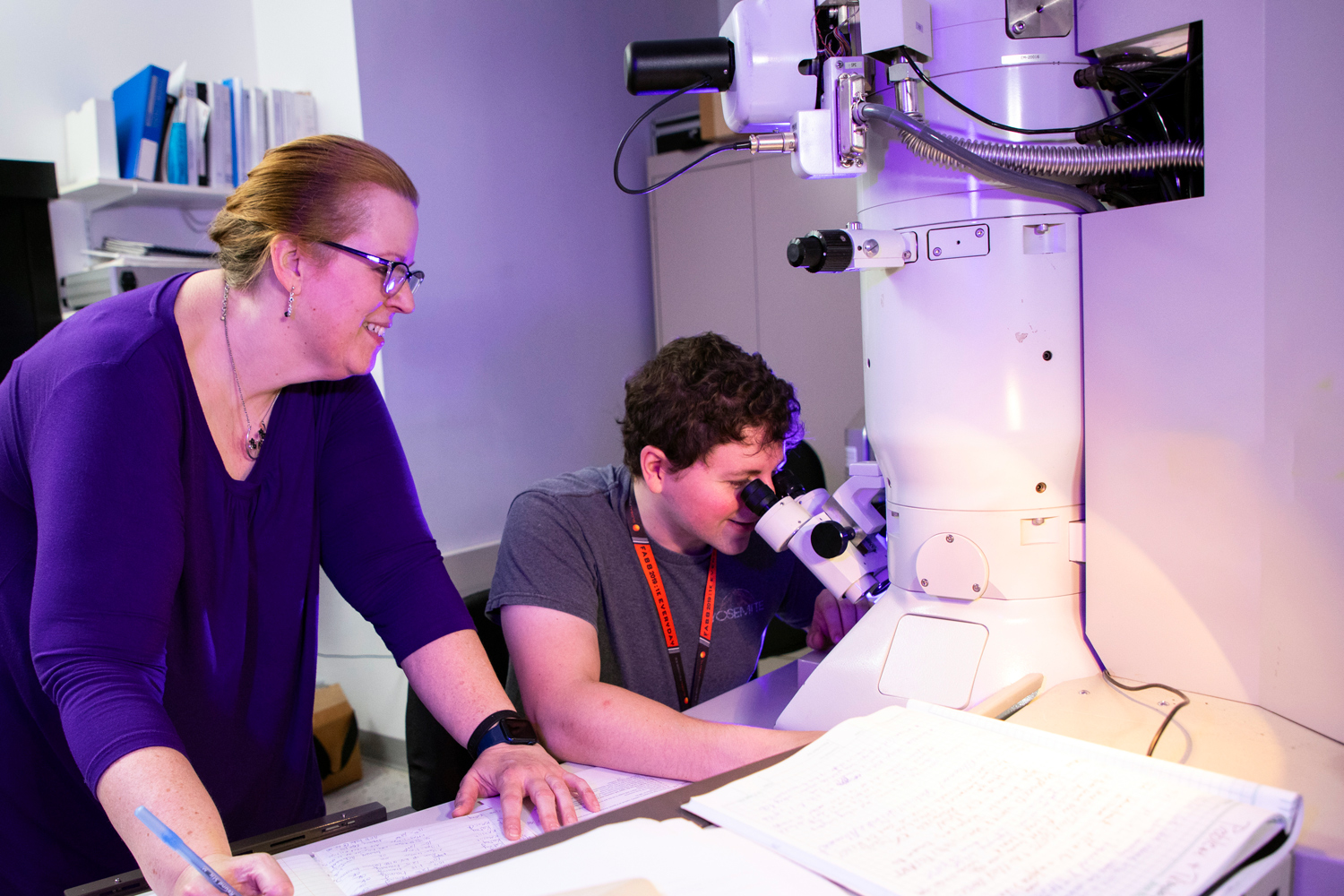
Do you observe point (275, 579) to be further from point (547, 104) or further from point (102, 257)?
point (547, 104)

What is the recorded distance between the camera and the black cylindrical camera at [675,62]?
0.99m

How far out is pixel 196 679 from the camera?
3.55ft

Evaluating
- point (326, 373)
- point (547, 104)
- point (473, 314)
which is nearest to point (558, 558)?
point (326, 373)

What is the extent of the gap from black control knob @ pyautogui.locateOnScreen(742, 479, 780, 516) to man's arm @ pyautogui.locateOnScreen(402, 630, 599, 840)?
411 mm

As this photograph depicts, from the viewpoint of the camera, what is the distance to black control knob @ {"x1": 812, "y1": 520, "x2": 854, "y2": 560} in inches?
44.4

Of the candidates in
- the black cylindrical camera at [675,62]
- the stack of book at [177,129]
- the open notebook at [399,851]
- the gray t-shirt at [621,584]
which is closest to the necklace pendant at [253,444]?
the gray t-shirt at [621,584]

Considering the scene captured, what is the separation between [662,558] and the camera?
Result: 4.75 ft

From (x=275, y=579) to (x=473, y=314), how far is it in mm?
2069

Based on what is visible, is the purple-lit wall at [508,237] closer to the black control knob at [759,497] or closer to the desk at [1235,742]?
the black control knob at [759,497]

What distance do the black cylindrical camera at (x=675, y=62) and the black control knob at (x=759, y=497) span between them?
0.51 metres

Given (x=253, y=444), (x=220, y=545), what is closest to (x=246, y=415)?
(x=253, y=444)

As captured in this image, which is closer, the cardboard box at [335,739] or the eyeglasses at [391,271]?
the eyeglasses at [391,271]

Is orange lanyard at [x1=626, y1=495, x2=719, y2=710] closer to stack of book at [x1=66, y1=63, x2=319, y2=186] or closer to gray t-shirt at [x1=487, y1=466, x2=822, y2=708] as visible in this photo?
gray t-shirt at [x1=487, y1=466, x2=822, y2=708]

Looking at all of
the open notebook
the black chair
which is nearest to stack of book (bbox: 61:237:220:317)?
the black chair
